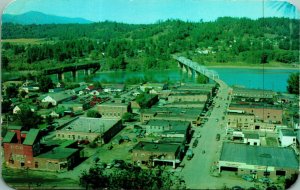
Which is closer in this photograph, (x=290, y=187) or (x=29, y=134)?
(x=290, y=187)

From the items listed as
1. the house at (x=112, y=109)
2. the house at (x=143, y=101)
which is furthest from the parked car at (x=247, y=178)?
the house at (x=112, y=109)

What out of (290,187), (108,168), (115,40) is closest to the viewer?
(290,187)

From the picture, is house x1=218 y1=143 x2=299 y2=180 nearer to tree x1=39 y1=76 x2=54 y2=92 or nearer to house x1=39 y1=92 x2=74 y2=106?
house x1=39 y1=92 x2=74 y2=106

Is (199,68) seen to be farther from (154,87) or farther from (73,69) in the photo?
(73,69)

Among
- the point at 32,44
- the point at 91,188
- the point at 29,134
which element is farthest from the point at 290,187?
the point at 32,44

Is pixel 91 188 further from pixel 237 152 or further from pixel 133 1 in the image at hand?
pixel 133 1

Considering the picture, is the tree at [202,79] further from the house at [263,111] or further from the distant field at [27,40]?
the distant field at [27,40]
